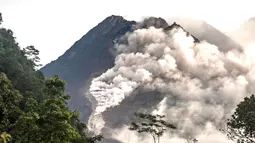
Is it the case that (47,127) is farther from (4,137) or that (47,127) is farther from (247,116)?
(247,116)

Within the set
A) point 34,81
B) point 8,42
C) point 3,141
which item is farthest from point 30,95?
point 3,141

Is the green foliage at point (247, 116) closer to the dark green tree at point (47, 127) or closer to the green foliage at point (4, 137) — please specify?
the dark green tree at point (47, 127)

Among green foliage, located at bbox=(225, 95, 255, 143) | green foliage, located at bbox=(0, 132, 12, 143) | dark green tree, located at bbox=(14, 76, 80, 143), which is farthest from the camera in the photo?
green foliage, located at bbox=(225, 95, 255, 143)

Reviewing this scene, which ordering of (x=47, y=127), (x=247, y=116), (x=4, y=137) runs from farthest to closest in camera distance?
(x=247, y=116) < (x=47, y=127) < (x=4, y=137)

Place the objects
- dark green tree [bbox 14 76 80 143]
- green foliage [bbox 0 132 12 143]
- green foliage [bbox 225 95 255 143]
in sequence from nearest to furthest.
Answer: green foliage [bbox 0 132 12 143] < dark green tree [bbox 14 76 80 143] < green foliage [bbox 225 95 255 143]

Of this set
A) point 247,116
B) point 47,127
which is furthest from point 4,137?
point 247,116

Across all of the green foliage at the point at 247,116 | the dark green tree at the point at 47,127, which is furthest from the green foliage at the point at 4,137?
the green foliage at the point at 247,116

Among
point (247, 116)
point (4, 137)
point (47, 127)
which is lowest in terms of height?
point (4, 137)

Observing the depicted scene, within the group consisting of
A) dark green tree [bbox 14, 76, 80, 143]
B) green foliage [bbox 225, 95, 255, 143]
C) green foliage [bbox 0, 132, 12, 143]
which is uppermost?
green foliage [bbox 225, 95, 255, 143]

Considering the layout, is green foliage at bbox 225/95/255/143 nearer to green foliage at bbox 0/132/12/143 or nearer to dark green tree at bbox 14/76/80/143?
dark green tree at bbox 14/76/80/143

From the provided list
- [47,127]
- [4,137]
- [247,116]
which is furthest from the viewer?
[247,116]

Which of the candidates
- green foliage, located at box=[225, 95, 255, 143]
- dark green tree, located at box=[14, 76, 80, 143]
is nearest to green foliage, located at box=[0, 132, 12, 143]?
dark green tree, located at box=[14, 76, 80, 143]

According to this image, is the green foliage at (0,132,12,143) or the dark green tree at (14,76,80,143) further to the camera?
the dark green tree at (14,76,80,143)
